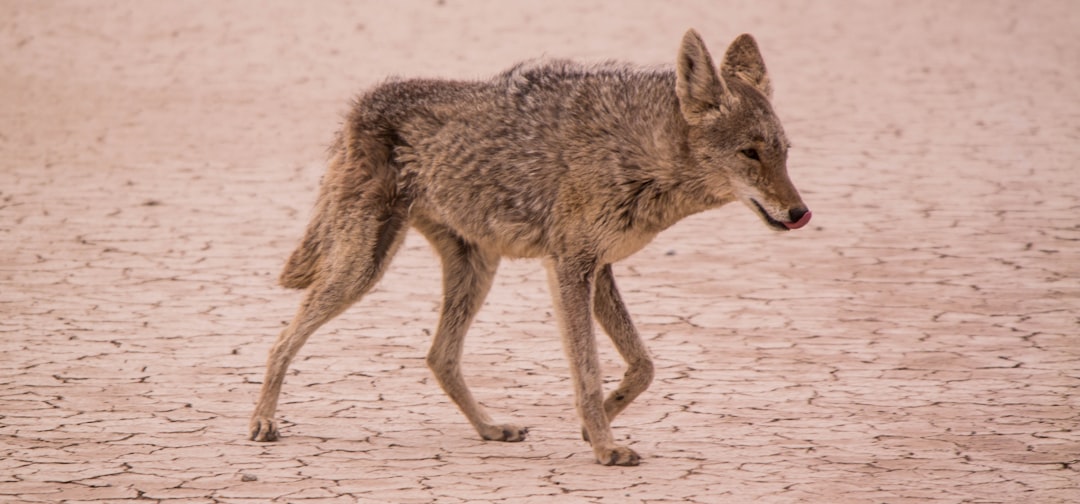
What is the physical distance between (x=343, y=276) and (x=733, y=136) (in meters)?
1.98

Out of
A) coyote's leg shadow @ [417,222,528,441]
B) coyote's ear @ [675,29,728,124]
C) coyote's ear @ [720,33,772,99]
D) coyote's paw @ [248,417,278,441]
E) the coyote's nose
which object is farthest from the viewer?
coyote's leg shadow @ [417,222,528,441]

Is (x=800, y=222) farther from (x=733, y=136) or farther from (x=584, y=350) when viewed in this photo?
(x=584, y=350)

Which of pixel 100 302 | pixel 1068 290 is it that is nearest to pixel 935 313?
pixel 1068 290

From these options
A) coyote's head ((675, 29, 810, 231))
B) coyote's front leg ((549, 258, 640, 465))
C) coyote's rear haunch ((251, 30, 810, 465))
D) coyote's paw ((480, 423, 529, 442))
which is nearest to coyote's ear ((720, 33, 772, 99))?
coyote's rear haunch ((251, 30, 810, 465))

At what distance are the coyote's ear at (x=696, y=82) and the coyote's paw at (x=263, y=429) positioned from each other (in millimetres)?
2429

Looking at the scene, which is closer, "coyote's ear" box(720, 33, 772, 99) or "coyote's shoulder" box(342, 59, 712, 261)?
"coyote's shoulder" box(342, 59, 712, 261)

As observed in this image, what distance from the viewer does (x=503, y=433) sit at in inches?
289

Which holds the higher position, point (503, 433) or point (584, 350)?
point (584, 350)

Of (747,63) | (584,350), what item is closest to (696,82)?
(747,63)

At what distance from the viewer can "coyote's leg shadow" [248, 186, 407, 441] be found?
24.0 feet

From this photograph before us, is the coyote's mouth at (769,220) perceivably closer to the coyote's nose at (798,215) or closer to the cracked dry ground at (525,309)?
the coyote's nose at (798,215)

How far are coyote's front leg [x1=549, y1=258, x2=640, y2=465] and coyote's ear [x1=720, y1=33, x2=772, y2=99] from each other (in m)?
1.12

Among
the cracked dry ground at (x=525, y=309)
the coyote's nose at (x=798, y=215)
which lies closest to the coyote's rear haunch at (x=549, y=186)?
the coyote's nose at (x=798, y=215)

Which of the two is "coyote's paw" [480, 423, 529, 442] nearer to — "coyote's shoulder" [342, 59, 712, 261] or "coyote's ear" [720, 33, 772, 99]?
"coyote's shoulder" [342, 59, 712, 261]
